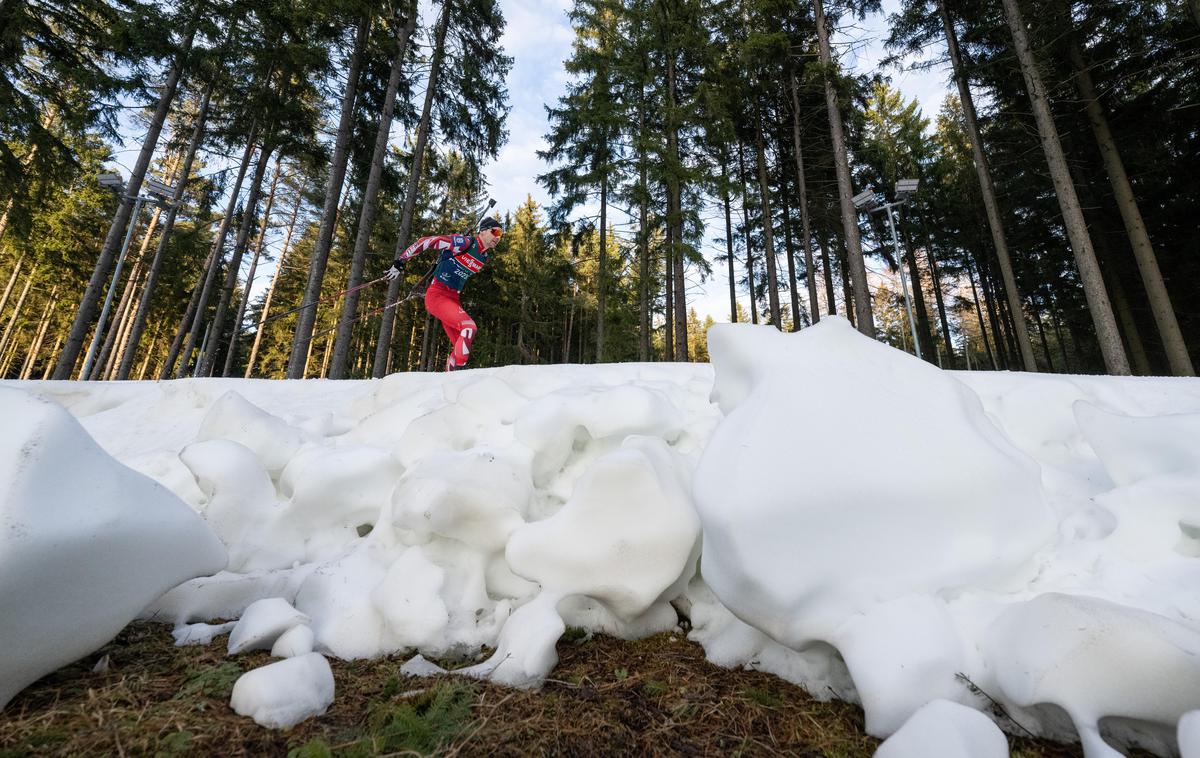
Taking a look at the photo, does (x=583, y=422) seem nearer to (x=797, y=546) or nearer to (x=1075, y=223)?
(x=797, y=546)

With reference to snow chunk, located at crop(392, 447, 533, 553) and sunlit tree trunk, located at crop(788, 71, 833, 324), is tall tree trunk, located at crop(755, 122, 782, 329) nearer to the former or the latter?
sunlit tree trunk, located at crop(788, 71, 833, 324)

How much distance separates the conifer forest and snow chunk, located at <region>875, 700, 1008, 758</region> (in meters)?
6.67

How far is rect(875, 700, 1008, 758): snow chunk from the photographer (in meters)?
1.10

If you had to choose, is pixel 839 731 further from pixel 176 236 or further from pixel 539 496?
pixel 176 236

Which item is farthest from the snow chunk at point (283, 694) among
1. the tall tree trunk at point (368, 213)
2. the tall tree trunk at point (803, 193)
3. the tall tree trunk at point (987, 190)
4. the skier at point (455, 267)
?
the tall tree trunk at point (803, 193)

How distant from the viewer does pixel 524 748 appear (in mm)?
1265

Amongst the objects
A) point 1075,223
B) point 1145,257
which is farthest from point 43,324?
point 1145,257

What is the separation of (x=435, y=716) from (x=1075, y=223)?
11.4m

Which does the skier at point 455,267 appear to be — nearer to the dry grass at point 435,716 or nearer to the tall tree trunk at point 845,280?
the dry grass at point 435,716

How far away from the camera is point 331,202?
10.2 m

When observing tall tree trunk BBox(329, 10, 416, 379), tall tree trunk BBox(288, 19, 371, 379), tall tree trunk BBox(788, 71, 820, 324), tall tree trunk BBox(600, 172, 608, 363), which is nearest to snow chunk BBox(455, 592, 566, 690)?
tall tree trunk BBox(329, 10, 416, 379)

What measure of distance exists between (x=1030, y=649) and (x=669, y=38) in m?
15.0

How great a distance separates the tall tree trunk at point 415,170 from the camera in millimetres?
10305

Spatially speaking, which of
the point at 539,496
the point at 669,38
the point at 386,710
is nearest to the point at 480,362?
the point at 669,38
